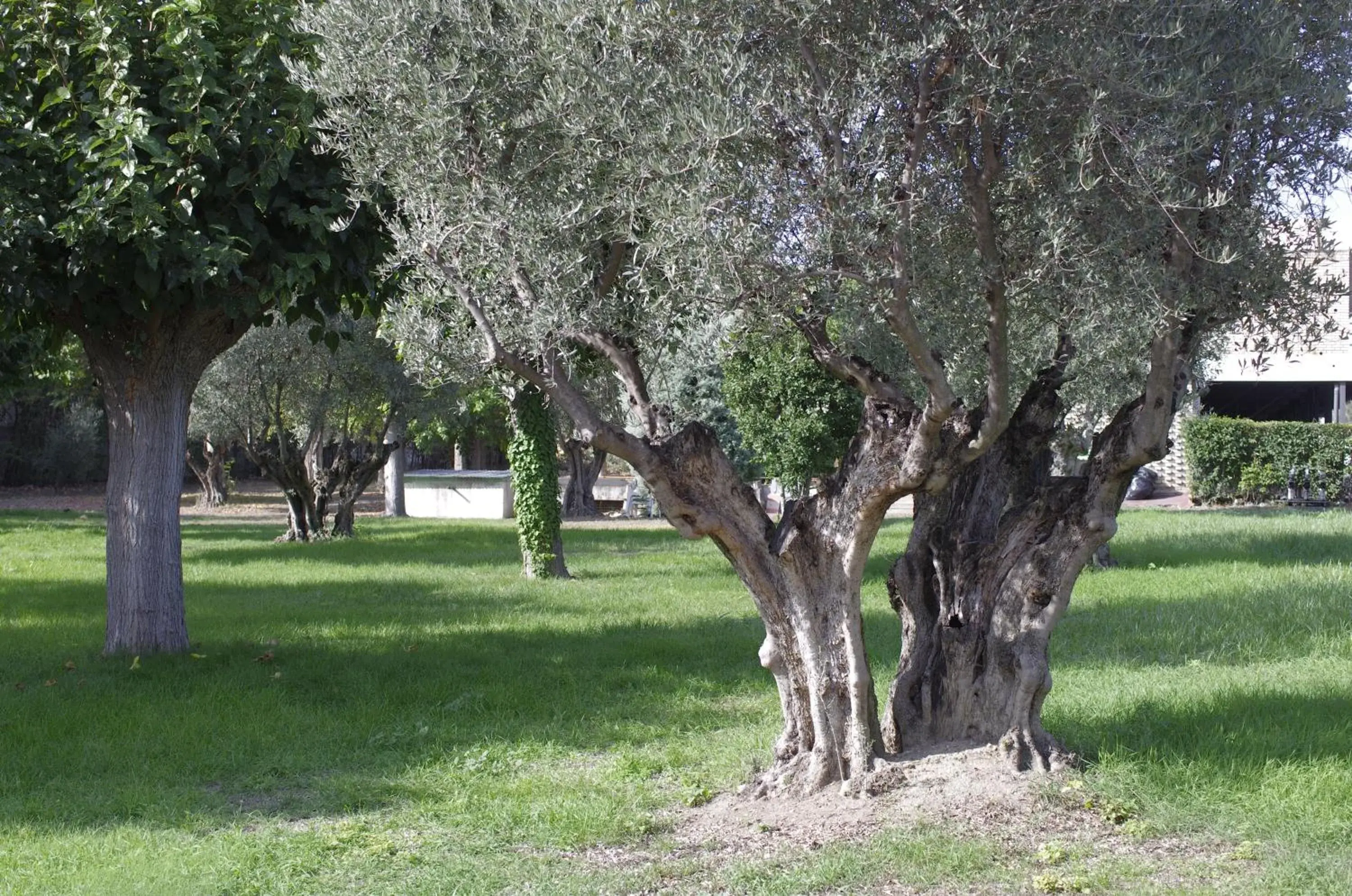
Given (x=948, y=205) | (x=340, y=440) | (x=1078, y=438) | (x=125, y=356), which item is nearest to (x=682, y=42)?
(x=948, y=205)

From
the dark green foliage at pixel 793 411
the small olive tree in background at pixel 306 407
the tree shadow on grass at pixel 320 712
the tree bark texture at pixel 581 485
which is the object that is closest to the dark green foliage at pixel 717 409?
the tree bark texture at pixel 581 485

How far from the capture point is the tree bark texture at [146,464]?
29.8ft

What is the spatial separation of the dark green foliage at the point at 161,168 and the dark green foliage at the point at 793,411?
7699 millimetres

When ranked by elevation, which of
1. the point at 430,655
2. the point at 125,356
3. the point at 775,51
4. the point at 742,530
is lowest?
the point at 430,655

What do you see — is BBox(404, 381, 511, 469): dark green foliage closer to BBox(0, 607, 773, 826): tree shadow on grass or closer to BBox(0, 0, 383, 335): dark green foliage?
BBox(0, 607, 773, 826): tree shadow on grass

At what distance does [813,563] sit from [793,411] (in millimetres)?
10073

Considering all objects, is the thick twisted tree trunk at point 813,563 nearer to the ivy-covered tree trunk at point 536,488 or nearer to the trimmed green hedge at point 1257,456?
the ivy-covered tree trunk at point 536,488

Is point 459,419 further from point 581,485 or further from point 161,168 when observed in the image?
point 161,168

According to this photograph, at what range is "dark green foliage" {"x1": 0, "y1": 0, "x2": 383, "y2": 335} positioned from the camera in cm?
751

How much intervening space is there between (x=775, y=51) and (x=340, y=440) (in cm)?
2065

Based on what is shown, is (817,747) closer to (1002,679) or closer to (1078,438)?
(1002,679)

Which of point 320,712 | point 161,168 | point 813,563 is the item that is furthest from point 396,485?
point 813,563

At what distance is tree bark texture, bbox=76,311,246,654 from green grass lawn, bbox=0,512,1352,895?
1.31 feet

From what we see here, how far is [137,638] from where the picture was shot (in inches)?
360
